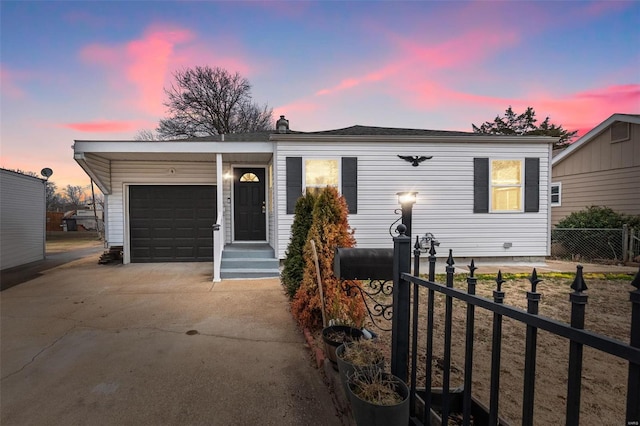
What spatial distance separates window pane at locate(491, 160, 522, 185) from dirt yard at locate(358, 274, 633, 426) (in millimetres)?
3547

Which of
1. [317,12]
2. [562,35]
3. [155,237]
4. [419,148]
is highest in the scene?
[317,12]

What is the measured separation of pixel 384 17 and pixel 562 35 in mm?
4379

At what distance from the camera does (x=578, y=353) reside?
911mm

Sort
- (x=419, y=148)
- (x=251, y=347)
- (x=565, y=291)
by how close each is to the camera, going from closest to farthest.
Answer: (x=251, y=347), (x=565, y=291), (x=419, y=148)

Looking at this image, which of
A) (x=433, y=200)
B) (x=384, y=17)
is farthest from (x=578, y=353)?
(x=384, y=17)

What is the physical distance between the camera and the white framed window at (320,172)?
702 cm

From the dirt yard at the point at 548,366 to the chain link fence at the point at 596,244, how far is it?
514cm

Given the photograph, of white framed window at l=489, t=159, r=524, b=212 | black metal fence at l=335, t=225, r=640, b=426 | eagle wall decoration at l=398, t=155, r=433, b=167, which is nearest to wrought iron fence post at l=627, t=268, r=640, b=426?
black metal fence at l=335, t=225, r=640, b=426

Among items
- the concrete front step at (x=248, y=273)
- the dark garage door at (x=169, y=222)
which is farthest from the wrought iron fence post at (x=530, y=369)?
the dark garage door at (x=169, y=222)

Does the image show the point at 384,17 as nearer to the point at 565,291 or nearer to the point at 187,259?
the point at 565,291

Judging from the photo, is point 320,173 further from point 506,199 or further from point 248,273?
point 506,199

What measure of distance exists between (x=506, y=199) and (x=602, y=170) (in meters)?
6.25

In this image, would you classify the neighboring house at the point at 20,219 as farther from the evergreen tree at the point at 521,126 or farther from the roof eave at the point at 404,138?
the evergreen tree at the point at 521,126

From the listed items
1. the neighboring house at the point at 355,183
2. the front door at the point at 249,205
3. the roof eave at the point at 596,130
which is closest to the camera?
the neighboring house at the point at 355,183
